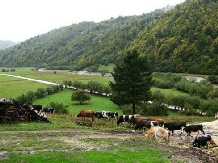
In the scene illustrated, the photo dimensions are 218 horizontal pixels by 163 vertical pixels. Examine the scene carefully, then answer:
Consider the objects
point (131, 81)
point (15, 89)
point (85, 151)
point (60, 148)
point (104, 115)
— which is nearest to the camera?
point (85, 151)

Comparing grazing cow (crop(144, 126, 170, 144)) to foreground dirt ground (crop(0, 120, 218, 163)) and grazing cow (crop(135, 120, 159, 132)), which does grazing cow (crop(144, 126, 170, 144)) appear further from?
grazing cow (crop(135, 120, 159, 132))

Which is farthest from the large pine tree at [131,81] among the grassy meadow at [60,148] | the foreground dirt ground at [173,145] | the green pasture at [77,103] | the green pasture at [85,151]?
the green pasture at [77,103]

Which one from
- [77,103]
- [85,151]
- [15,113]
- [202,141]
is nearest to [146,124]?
[202,141]

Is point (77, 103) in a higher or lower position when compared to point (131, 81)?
lower

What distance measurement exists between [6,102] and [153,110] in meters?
44.3

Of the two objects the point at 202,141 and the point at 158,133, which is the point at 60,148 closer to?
the point at 158,133

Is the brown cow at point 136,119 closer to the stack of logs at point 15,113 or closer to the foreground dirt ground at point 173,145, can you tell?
the foreground dirt ground at point 173,145

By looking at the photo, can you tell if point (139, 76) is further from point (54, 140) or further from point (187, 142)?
point (54, 140)

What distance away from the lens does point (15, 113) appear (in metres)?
33.1

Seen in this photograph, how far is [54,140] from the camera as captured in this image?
2514 cm

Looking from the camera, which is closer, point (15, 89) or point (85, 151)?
→ point (85, 151)

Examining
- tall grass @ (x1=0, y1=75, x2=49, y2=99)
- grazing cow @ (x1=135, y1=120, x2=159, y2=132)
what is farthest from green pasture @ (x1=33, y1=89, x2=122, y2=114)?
grazing cow @ (x1=135, y1=120, x2=159, y2=132)

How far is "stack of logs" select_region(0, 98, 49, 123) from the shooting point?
32219mm

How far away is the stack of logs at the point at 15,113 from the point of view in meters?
32.2
